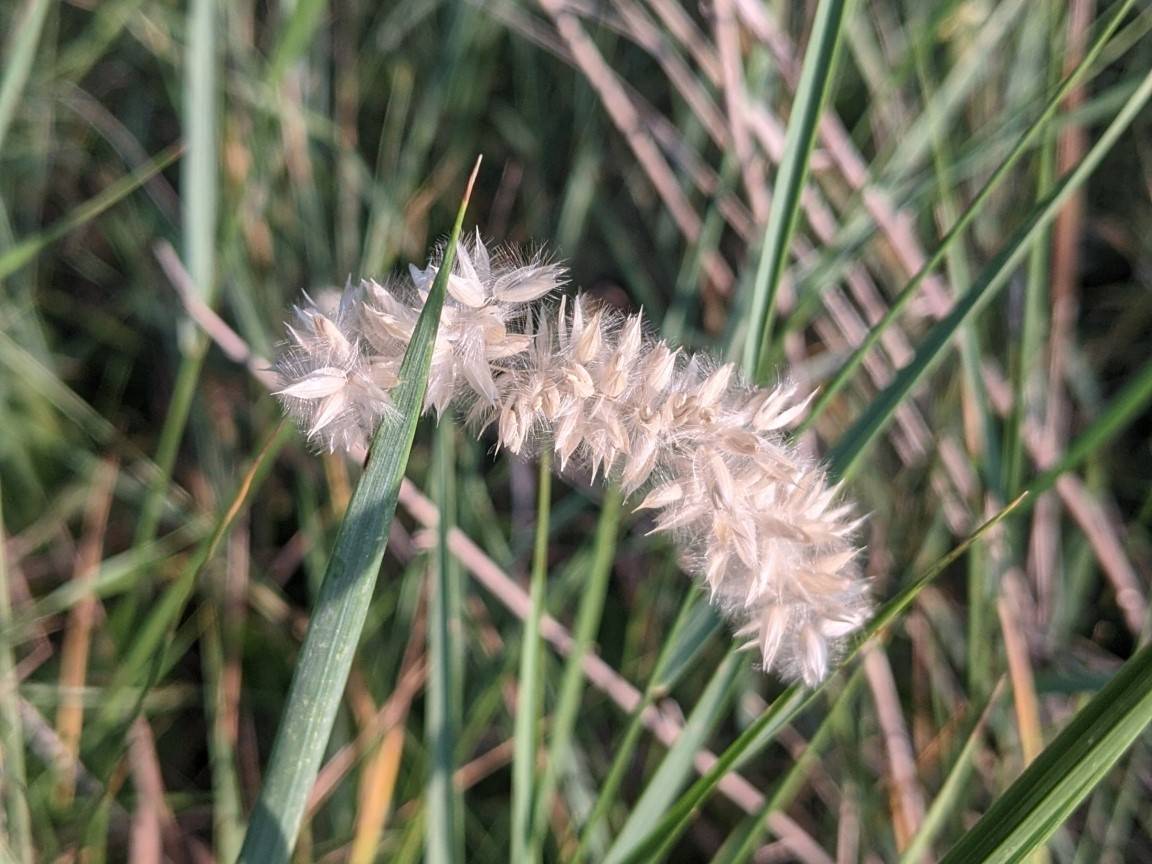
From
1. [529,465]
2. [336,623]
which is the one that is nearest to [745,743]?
[336,623]

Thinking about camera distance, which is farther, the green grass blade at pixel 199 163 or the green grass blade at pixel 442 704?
the green grass blade at pixel 199 163

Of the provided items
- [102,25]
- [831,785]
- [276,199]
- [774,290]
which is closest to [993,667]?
[831,785]

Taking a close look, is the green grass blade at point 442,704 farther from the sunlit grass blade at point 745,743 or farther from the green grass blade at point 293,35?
the green grass blade at point 293,35

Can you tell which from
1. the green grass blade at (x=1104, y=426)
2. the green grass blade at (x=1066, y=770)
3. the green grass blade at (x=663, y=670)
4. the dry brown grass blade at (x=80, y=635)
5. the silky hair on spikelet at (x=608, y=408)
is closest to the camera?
the green grass blade at (x=1066, y=770)

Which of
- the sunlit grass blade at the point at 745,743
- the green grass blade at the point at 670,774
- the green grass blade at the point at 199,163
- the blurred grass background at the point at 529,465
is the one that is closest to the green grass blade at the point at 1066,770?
the sunlit grass blade at the point at 745,743

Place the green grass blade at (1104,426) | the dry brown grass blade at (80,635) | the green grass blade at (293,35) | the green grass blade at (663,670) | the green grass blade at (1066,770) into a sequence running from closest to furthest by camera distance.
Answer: the green grass blade at (1066,770)
the green grass blade at (663,670)
the green grass blade at (1104,426)
the green grass blade at (293,35)
the dry brown grass blade at (80,635)

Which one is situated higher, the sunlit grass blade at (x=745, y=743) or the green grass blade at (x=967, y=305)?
the green grass blade at (x=967, y=305)

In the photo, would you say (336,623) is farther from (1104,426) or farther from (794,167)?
(1104,426)
